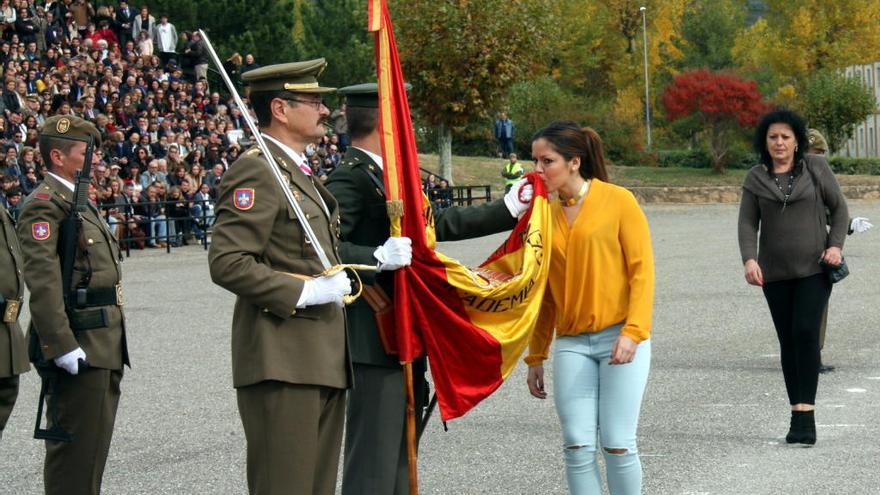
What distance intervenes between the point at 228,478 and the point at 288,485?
2.40m

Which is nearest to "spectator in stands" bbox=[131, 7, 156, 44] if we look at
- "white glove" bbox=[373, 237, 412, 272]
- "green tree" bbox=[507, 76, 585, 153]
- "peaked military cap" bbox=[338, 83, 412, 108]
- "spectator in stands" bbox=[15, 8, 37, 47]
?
"spectator in stands" bbox=[15, 8, 37, 47]

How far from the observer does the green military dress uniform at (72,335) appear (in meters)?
5.45

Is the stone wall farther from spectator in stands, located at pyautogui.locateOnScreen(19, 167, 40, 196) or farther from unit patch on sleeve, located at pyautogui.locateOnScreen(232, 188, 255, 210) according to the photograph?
unit patch on sleeve, located at pyautogui.locateOnScreen(232, 188, 255, 210)

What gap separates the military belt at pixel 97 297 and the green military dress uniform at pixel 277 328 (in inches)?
47.7

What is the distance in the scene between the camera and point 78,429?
5523mm

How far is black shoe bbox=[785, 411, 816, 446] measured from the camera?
7402 millimetres

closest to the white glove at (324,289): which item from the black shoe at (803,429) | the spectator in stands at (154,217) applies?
the black shoe at (803,429)

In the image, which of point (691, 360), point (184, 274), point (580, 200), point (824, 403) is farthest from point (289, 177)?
point (184, 274)

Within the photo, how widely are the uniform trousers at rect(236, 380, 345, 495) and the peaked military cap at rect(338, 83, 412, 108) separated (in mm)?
1263

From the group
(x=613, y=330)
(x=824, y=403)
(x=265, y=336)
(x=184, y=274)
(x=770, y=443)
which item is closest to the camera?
(x=265, y=336)

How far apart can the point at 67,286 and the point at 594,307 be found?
84.3 inches

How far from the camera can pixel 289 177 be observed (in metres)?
4.65

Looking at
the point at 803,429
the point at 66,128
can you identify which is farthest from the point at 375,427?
the point at 803,429

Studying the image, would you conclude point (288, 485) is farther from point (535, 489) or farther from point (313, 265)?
point (535, 489)
